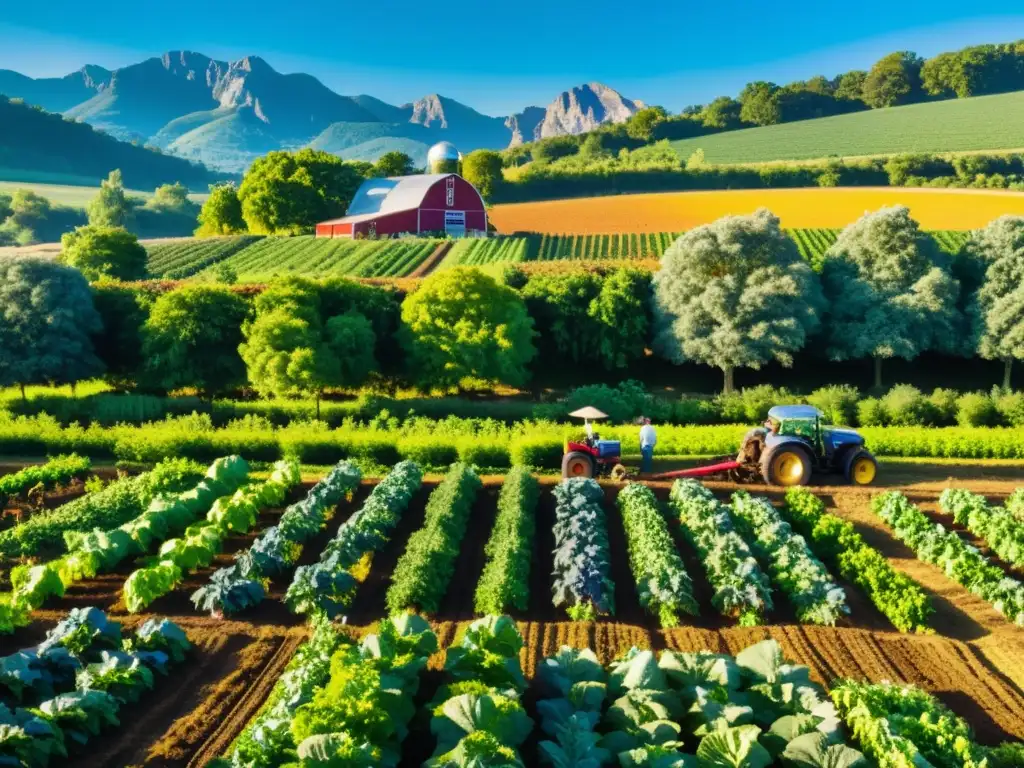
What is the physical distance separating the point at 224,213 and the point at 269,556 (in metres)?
63.2

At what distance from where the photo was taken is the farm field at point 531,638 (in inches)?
404

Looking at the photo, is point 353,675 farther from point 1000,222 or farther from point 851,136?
point 851,136

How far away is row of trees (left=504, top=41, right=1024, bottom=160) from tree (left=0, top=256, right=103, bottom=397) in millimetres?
79359

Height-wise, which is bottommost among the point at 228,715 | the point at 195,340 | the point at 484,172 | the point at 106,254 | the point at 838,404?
the point at 838,404

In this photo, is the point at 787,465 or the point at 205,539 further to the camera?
the point at 787,465

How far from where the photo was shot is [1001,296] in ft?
116

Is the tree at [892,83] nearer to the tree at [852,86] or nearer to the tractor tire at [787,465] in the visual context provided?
the tree at [852,86]

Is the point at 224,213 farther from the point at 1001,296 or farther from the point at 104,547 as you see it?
the point at 104,547

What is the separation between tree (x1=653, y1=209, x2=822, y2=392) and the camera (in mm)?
34031

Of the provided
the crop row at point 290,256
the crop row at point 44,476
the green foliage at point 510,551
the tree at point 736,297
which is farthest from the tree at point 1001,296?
the crop row at point 44,476

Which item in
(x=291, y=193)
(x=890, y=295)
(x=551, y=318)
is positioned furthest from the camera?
(x=291, y=193)

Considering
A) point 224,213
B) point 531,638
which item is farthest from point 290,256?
point 531,638

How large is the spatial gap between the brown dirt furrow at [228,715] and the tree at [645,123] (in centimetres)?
10009

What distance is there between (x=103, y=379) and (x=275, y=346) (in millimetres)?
10942
